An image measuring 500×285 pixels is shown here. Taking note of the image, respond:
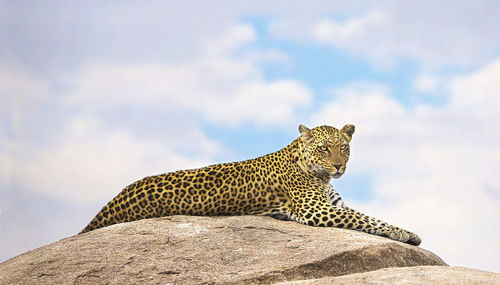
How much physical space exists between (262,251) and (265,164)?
3.42 metres

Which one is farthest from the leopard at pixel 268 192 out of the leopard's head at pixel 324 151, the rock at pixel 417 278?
the rock at pixel 417 278

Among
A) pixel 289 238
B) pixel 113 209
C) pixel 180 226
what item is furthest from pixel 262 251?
pixel 113 209

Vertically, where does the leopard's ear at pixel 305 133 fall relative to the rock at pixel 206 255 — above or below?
above

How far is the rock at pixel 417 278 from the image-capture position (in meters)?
8.51

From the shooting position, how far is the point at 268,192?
13945mm

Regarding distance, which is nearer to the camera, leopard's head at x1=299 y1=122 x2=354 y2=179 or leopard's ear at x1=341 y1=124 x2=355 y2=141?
leopard's head at x1=299 y1=122 x2=354 y2=179

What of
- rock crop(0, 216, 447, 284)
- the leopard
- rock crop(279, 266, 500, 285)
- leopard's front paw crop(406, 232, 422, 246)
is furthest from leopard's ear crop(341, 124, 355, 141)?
rock crop(279, 266, 500, 285)

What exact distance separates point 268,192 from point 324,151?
143cm

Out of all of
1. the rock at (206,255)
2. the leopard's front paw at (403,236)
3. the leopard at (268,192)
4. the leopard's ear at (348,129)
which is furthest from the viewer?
the leopard's ear at (348,129)

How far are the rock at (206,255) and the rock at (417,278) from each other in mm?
1737

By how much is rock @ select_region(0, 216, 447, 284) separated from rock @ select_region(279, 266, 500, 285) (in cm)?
174

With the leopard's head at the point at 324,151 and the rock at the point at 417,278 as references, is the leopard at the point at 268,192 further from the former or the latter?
the rock at the point at 417,278

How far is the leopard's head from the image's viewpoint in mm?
13773

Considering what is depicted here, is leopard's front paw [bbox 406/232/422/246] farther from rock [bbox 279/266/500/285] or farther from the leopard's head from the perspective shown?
rock [bbox 279/266/500/285]
